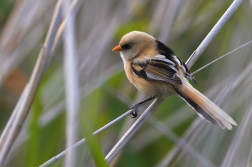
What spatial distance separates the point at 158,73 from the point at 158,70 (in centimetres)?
2

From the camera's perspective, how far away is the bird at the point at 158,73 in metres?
2.04

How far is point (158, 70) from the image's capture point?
7.75 ft

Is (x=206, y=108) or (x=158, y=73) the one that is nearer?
(x=206, y=108)

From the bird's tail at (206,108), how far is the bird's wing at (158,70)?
0.07 m

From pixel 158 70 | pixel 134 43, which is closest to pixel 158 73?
pixel 158 70

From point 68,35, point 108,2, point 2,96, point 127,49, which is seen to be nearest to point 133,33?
point 127,49

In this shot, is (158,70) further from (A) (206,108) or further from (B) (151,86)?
(A) (206,108)

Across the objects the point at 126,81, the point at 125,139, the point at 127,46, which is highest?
the point at 127,46

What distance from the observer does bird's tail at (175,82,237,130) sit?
1881 millimetres

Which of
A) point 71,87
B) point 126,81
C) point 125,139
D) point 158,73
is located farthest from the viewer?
point 126,81

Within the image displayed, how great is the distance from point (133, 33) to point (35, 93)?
95 centimetres

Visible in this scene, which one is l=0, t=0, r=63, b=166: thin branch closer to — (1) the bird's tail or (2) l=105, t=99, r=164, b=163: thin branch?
(2) l=105, t=99, r=164, b=163: thin branch

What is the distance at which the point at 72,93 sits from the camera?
1611 mm

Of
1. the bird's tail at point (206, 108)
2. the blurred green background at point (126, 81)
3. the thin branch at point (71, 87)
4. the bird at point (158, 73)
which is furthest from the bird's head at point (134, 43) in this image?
the thin branch at point (71, 87)
